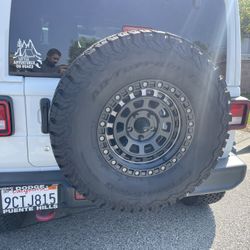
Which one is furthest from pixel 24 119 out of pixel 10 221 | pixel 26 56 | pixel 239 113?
pixel 239 113

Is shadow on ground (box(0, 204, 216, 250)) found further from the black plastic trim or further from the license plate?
the black plastic trim

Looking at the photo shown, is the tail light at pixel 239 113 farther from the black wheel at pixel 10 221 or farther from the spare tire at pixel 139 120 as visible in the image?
the black wheel at pixel 10 221

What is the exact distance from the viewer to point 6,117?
2.09 meters

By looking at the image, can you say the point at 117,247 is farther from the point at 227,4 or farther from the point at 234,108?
the point at 227,4

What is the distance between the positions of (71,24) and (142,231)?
184 centimetres

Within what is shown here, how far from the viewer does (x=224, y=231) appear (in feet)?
9.80

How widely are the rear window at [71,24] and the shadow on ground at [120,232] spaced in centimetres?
142

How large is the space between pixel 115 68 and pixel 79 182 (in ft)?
2.34

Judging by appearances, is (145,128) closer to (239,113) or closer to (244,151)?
(239,113)

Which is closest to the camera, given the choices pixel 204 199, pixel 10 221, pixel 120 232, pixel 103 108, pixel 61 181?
pixel 103 108

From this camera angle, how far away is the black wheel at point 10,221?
2.72 m

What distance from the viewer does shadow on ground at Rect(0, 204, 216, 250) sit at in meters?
2.73

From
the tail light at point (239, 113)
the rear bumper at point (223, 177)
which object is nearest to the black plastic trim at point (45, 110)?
the rear bumper at point (223, 177)

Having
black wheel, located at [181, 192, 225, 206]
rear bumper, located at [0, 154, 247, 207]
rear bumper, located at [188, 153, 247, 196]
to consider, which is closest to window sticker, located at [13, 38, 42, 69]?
rear bumper, located at [0, 154, 247, 207]
